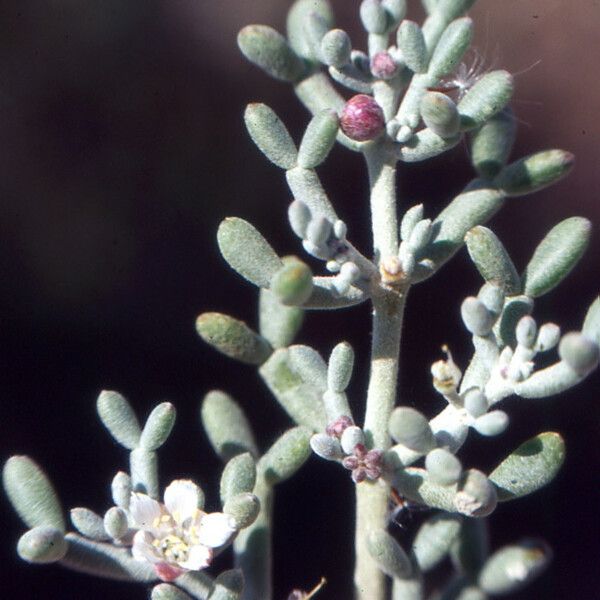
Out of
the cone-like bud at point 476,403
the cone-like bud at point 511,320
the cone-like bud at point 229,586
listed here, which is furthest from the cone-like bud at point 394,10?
the cone-like bud at point 229,586

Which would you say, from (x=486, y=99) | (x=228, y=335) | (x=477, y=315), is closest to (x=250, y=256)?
(x=228, y=335)

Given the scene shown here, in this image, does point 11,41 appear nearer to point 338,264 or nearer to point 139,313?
point 139,313

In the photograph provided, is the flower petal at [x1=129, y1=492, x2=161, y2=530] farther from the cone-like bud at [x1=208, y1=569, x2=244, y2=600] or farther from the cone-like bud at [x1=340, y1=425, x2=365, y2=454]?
the cone-like bud at [x1=340, y1=425, x2=365, y2=454]

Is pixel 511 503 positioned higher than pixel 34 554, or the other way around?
pixel 34 554

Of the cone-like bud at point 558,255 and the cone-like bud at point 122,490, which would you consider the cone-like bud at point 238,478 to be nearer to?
the cone-like bud at point 122,490

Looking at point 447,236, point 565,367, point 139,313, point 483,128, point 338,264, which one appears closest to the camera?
point 565,367

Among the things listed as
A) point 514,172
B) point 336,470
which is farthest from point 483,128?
point 336,470

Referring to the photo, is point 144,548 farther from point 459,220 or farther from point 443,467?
point 459,220
